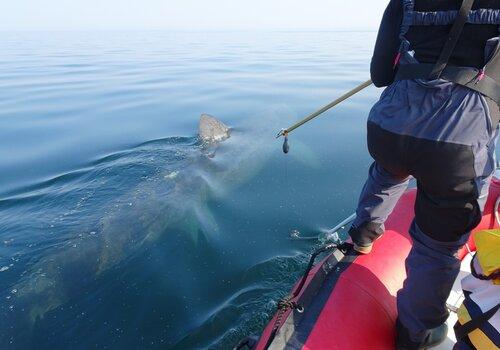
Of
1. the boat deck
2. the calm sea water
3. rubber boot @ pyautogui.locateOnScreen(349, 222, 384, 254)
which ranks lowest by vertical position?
the calm sea water

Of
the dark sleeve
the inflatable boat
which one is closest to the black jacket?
the dark sleeve

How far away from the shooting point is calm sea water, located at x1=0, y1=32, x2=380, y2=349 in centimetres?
391

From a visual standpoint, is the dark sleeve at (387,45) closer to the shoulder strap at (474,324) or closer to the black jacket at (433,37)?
the black jacket at (433,37)

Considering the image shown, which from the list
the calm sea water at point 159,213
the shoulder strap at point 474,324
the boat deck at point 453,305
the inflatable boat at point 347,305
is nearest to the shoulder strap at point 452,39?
the shoulder strap at point 474,324

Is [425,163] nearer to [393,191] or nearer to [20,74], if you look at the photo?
[393,191]

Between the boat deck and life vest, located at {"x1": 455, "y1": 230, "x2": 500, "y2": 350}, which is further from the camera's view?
the boat deck

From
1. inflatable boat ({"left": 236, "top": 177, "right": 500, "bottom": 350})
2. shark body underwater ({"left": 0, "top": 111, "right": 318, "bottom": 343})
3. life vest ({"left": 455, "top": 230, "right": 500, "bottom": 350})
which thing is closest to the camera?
life vest ({"left": 455, "top": 230, "right": 500, "bottom": 350})

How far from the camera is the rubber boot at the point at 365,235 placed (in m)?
2.97

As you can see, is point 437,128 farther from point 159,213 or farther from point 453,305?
point 159,213

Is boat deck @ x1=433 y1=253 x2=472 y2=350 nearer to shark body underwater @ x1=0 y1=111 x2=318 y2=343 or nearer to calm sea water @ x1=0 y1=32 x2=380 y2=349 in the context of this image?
calm sea water @ x1=0 y1=32 x2=380 y2=349

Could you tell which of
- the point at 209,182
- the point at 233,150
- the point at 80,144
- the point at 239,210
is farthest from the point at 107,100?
the point at 239,210

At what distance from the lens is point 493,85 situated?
2107mm

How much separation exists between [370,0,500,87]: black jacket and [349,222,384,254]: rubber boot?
1161 millimetres

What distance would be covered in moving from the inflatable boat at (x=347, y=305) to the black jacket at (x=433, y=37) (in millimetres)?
1413
